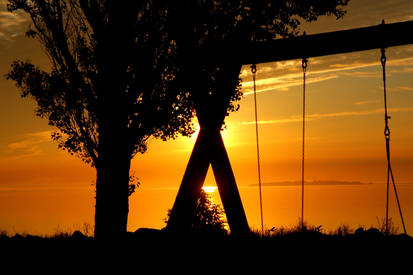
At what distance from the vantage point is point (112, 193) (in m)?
10.3

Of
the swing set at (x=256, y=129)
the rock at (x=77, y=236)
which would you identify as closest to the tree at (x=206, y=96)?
the swing set at (x=256, y=129)

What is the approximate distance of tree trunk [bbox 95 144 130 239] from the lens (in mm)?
10320

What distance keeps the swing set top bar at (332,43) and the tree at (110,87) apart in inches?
137

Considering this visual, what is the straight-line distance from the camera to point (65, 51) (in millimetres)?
11477

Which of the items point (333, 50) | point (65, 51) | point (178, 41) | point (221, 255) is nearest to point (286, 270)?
point (221, 255)

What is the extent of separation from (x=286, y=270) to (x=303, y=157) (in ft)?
6.76

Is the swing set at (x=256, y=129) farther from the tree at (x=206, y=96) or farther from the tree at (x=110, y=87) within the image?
the tree at (x=110, y=87)

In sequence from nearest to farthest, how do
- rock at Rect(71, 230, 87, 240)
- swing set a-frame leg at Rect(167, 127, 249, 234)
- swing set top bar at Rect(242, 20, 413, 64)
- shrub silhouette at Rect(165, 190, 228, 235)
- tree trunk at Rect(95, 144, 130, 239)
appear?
swing set top bar at Rect(242, 20, 413, 64) → swing set a-frame leg at Rect(167, 127, 249, 234) → rock at Rect(71, 230, 87, 240) → tree trunk at Rect(95, 144, 130, 239) → shrub silhouette at Rect(165, 190, 228, 235)

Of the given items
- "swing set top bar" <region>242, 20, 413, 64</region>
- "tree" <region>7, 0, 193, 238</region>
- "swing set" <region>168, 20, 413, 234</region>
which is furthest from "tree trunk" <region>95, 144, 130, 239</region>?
"swing set top bar" <region>242, 20, 413, 64</region>

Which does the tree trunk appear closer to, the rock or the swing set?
the rock

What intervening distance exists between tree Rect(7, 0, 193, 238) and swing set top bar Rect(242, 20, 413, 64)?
348cm

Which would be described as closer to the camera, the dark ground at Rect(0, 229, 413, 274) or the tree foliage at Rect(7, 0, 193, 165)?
the dark ground at Rect(0, 229, 413, 274)

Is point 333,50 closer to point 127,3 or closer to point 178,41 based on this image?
point 178,41

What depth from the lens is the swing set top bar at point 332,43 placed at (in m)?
7.24
